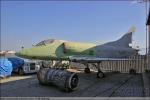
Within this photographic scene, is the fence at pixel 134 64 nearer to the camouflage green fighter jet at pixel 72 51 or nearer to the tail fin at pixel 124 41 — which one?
the tail fin at pixel 124 41

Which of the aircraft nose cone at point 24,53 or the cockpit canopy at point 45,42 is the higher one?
the cockpit canopy at point 45,42

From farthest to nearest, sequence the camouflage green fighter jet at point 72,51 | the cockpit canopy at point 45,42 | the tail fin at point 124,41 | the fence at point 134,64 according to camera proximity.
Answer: the fence at point 134,64
the tail fin at point 124,41
the cockpit canopy at point 45,42
the camouflage green fighter jet at point 72,51

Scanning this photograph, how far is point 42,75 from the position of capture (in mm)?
14156

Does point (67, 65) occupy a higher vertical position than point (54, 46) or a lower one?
lower

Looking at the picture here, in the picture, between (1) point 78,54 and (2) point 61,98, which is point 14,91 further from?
(1) point 78,54

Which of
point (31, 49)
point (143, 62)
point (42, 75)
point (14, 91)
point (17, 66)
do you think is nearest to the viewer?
point (14, 91)

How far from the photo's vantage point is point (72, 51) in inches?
734

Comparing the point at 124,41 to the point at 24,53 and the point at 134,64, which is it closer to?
the point at 134,64

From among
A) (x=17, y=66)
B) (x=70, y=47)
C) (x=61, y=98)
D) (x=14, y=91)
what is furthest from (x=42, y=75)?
(x=17, y=66)

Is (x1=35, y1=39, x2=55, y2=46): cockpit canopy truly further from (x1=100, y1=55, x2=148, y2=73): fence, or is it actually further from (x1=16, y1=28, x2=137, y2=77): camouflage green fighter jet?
(x1=100, y1=55, x2=148, y2=73): fence

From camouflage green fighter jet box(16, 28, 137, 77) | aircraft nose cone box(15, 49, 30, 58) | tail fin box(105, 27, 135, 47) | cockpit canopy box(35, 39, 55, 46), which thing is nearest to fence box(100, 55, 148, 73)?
tail fin box(105, 27, 135, 47)

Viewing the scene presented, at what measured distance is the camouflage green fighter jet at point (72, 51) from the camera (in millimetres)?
18266

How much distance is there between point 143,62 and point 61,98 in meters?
13.5

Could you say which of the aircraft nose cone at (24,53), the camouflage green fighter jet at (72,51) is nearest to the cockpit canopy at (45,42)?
the camouflage green fighter jet at (72,51)
